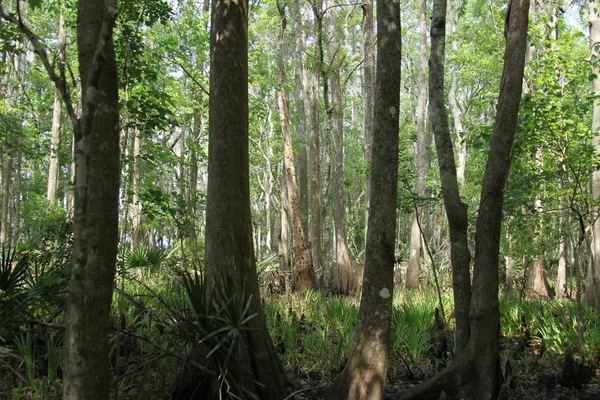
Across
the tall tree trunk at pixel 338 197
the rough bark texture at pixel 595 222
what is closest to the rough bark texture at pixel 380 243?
the rough bark texture at pixel 595 222

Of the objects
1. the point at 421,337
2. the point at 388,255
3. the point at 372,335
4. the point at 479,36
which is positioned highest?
the point at 479,36

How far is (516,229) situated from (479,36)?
14.6 m

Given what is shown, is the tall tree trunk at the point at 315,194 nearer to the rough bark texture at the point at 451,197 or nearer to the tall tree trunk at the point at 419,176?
the tall tree trunk at the point at 419,176

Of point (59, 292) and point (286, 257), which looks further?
point (286, 257)

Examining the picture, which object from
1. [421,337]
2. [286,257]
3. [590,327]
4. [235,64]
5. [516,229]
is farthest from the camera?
[286,257]

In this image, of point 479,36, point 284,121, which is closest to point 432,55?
point 284,121

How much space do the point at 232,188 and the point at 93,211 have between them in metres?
2.47

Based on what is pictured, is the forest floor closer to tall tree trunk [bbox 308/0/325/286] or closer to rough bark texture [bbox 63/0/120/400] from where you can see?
rough bark texture [bbox 63/0/120/400]

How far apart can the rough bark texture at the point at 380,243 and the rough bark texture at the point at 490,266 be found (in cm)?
72

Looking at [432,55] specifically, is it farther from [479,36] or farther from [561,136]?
[479,36]

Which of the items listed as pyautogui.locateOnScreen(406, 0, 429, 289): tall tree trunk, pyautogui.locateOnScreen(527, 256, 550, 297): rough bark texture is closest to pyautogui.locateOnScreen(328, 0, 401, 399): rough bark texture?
pyautogui.locateOnScreen(406, 0, 429, 289): tall tree trunk

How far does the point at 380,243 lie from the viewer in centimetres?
530

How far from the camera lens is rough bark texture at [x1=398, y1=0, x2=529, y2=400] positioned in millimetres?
5422

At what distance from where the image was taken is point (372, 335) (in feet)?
17.0
